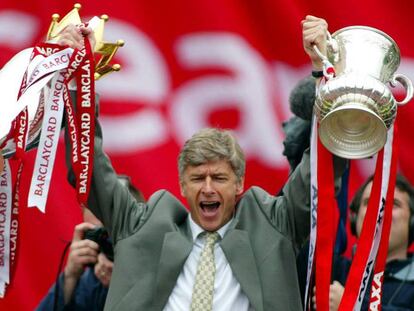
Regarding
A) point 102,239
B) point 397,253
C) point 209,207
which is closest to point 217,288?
point 209,207

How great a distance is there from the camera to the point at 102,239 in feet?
15.6

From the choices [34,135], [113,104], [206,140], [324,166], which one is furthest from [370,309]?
[113,104]

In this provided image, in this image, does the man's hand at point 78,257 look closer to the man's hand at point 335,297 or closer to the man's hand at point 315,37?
the man's hand at point 335,297

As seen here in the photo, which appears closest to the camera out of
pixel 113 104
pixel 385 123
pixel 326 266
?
pixel 385 123

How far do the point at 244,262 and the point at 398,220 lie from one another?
83 centimetres

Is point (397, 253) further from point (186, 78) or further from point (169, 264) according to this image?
point (186, 78)

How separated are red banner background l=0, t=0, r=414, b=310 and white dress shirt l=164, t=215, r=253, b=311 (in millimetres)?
1572

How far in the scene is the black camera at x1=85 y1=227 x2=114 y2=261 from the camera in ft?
15.5

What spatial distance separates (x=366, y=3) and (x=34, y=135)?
7.55 ft

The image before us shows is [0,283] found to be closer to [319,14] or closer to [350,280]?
[350,280]

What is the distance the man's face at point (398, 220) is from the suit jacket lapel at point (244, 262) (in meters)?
0.70

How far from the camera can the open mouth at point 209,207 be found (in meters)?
4.37

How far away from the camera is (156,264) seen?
14.2 ft

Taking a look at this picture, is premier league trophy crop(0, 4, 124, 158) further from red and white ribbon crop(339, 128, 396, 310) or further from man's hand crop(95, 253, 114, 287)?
red and white ribbon crop(339, 128, 396, 310)
